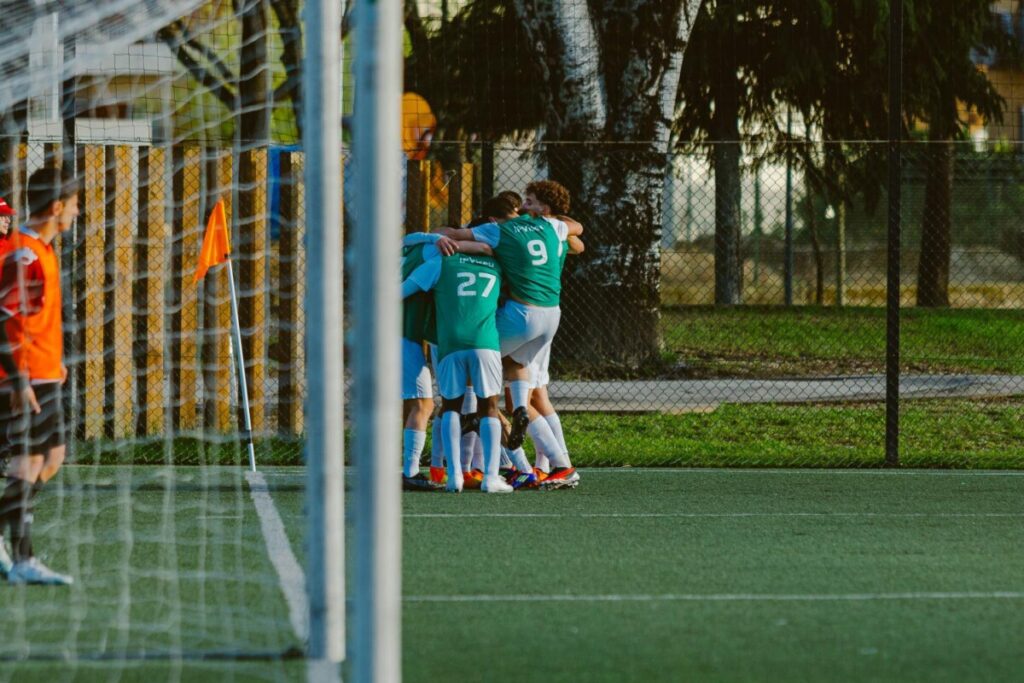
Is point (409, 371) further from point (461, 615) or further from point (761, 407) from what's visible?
point (761, 407)

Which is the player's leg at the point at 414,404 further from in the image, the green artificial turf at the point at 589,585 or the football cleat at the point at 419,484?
the green artificial turf at the point at 589,585

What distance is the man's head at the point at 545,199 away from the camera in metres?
9.87

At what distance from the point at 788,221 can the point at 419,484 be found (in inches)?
743

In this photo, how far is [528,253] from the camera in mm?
9664

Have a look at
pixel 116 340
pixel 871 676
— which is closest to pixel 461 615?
pixel 871 676

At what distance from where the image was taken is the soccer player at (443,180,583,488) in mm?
9641

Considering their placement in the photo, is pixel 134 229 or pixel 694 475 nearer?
pixel 694 475

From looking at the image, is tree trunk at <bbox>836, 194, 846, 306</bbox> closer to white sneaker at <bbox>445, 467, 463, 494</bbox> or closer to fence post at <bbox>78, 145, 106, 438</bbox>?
fence post at <bbox>78, 145, 106, 438</bbox>

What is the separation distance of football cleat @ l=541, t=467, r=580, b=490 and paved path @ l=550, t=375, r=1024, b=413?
4228mm

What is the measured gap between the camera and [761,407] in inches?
596

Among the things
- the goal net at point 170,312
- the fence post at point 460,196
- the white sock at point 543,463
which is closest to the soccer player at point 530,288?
the white sock at point 543,463

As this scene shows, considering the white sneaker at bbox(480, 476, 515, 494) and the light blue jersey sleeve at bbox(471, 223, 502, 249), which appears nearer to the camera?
the light blue jersey sleeve at bbox(471, 223, 502, 249)

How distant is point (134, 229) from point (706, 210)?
16.6m

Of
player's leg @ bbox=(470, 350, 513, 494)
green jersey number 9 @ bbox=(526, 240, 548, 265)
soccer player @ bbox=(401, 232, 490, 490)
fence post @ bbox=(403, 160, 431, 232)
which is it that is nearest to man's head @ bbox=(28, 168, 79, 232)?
soccer player @ bbox=(401, 232, 490, 490)
